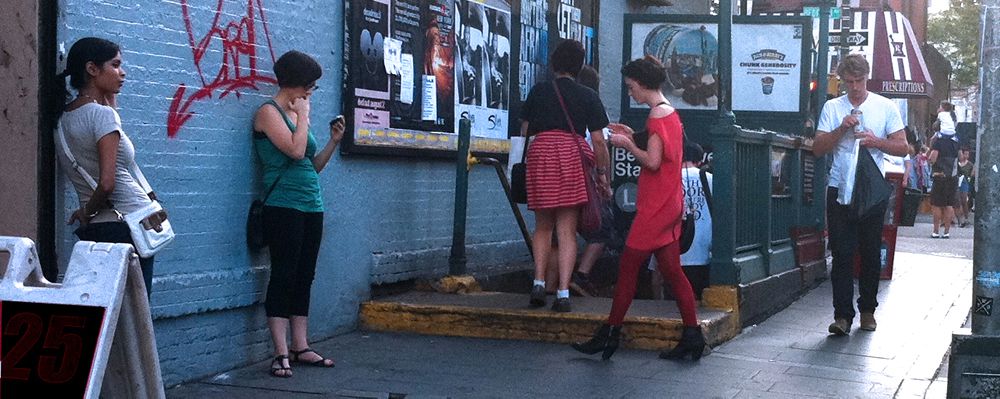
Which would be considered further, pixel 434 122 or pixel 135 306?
pixel 434 122

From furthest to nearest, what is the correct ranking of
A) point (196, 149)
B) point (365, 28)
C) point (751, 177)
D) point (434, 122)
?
point (751, 177) → point (434, 122) → point (365, 28) → point (196, 149)

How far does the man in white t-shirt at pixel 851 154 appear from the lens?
346 inches

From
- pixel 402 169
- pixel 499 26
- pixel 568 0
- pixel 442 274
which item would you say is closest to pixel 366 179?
pixel 402 169

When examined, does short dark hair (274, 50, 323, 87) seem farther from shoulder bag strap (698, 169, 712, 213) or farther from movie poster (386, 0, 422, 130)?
shoulder bag strap (698, 169, 712, 213)

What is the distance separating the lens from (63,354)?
4078mm

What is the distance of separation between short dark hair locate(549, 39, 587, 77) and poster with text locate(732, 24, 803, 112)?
14.6 ft

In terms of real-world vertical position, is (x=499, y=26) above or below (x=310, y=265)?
above

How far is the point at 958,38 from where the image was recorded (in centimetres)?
6294

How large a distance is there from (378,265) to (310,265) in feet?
4.93

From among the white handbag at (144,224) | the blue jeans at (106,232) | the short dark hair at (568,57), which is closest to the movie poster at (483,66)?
the short dark hair at (568,57)

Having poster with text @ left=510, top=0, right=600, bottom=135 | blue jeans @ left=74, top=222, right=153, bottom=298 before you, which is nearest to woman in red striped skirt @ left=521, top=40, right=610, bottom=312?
poster with text @ left=510, top=0, right=600, bottom=135

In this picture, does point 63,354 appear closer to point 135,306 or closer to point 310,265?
point 135,306

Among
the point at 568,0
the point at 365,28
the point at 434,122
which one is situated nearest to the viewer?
the point at 365,28

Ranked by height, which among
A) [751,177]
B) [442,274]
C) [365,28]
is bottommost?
[442,274]
